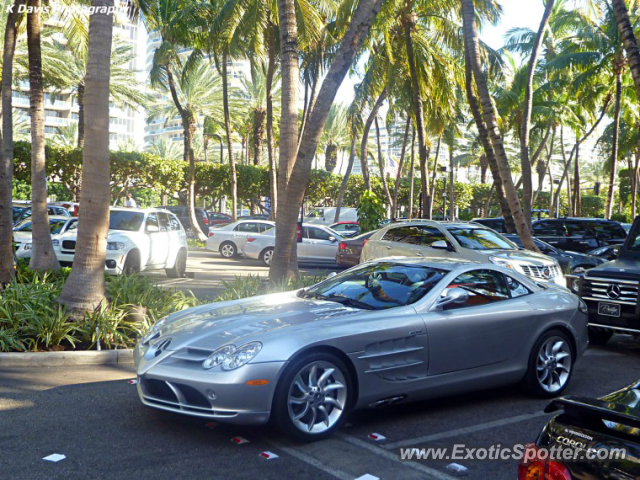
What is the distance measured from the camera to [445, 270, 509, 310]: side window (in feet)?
20.4

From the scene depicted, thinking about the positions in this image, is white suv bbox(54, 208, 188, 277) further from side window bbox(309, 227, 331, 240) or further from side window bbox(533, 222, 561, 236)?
side window bbox(533, 222, 561, 236)

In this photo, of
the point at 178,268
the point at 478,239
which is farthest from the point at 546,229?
the point at 178,268

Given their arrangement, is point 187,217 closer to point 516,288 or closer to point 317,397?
point 516,288

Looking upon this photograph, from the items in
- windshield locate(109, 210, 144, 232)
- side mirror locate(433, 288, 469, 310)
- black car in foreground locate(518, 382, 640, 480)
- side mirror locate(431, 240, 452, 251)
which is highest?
windshield locate(109, 210, 144, 232)

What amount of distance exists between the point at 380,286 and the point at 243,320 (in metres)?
1.45

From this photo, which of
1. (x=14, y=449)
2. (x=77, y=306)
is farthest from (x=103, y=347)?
(x=14, y=449)

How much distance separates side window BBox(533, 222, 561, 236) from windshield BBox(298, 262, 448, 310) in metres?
14.3

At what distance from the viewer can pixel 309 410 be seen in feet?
16.3

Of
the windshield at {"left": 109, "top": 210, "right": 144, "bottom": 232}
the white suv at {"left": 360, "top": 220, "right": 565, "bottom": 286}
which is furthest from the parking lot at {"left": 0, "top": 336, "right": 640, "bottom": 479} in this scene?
the windshield at {"left": 109, "top": 210, "right": 144, "bottom": 232}

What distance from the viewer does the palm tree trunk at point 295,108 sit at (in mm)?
10516

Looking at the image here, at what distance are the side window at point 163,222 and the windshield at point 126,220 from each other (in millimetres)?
531

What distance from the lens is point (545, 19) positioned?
18578 millimetres

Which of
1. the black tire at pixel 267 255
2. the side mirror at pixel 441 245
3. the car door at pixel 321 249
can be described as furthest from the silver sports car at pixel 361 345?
the black tire at pixel 267 255

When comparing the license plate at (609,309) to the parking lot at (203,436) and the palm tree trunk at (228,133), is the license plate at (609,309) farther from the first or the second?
the palm tree trunk at (228,133)
